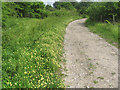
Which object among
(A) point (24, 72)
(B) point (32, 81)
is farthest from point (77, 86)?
(A) point (24, 72)

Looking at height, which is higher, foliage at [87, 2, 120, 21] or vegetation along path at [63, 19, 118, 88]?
foliage at [87, 2, 120, 21]

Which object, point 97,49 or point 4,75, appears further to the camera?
point 97,49

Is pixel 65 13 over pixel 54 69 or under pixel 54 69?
Result: over

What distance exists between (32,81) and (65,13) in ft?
93.1

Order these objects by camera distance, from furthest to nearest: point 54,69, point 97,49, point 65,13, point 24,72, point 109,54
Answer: point 65,13
point 97,49
point 109,54
point 54,69
point 24,72

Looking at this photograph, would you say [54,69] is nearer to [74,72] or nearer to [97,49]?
[74,72]

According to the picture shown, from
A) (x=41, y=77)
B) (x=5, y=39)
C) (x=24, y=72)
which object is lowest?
(x=41, y=77)

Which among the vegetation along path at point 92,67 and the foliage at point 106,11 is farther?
the foliage at point 106,11

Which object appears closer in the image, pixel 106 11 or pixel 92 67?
pixel 92 67

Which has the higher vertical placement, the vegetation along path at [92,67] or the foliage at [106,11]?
the foliage at [106,11]

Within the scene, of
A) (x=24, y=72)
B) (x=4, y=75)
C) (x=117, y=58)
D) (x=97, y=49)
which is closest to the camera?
(x=4, y=75)

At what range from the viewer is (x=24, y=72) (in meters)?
4.30

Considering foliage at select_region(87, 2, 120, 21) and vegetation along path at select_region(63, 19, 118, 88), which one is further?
foliage at select_region(87, 2, 120, 21)

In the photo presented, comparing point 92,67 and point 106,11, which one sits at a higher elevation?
point 106,11
